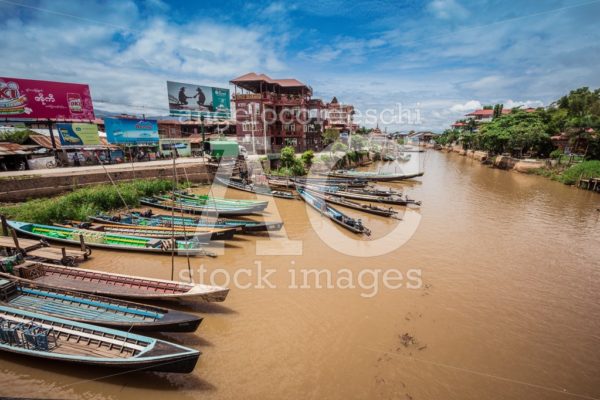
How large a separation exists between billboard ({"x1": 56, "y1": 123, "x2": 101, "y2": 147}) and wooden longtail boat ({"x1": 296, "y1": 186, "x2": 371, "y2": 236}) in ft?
65.6

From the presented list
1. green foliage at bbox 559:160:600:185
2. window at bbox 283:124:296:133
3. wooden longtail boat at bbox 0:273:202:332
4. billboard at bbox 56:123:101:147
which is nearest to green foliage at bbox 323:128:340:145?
window at bbox 283:124:296:133

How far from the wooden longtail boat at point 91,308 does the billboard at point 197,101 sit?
25101mm

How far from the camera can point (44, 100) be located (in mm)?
20938

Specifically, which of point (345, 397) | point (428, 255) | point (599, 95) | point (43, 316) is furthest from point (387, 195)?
point (599, 95)

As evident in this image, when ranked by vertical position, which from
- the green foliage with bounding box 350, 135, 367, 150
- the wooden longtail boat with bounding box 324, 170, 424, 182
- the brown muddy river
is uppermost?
the green foliage with bounding box 350, 135, 367, 150

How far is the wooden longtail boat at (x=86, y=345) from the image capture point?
555 centimetres

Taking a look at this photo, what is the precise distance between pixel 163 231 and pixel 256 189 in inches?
443

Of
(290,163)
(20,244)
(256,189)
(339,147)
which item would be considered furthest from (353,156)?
(20,244)

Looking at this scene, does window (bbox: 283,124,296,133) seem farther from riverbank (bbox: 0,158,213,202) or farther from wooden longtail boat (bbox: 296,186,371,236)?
wooden longtail boat (bbox: 296,186,371,236)

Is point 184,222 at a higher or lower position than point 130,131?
lower

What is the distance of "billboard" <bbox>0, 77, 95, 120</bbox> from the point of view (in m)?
19.6

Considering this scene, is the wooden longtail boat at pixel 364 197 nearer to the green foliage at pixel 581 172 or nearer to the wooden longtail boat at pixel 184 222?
the wooden longtail boat at pixel 184 222

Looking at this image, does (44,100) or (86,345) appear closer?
(86,345)

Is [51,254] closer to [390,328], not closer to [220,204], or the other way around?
[220,204]
